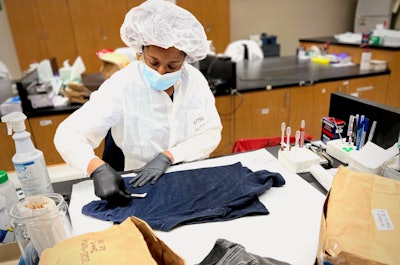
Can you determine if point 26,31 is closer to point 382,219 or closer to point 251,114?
point 251,114

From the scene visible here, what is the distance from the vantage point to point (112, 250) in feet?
1.54

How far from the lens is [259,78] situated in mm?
2668

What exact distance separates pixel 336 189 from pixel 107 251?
1.65 feet

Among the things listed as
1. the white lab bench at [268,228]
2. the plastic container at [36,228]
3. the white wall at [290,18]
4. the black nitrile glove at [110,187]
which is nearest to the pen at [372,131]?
the white lab bench at [268,228]

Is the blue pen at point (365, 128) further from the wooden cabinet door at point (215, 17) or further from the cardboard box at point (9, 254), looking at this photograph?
the wooden cabinet door at point (215, 17)

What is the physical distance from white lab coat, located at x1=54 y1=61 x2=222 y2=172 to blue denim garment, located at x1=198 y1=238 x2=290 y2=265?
542mm

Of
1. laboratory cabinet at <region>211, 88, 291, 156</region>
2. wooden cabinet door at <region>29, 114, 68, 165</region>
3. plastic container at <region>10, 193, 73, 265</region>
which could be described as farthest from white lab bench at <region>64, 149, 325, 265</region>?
laboratory cabinet at <region>211, 88, 291, 156</region>

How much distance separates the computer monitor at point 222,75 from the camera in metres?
2.28

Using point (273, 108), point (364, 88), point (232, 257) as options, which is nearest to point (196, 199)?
point (232, 257)

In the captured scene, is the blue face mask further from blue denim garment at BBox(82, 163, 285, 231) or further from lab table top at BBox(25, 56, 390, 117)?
lab table top at BBox(25, 56, 390, 117)

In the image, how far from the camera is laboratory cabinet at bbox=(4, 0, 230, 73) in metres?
3.71

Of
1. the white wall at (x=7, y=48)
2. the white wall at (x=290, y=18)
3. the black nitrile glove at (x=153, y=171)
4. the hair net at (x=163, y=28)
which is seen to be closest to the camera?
the black nitrile glove at (x=153, y=171)

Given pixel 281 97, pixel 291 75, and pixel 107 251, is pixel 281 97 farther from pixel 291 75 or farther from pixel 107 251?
pixel 107 251

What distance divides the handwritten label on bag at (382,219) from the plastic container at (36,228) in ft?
2.05
